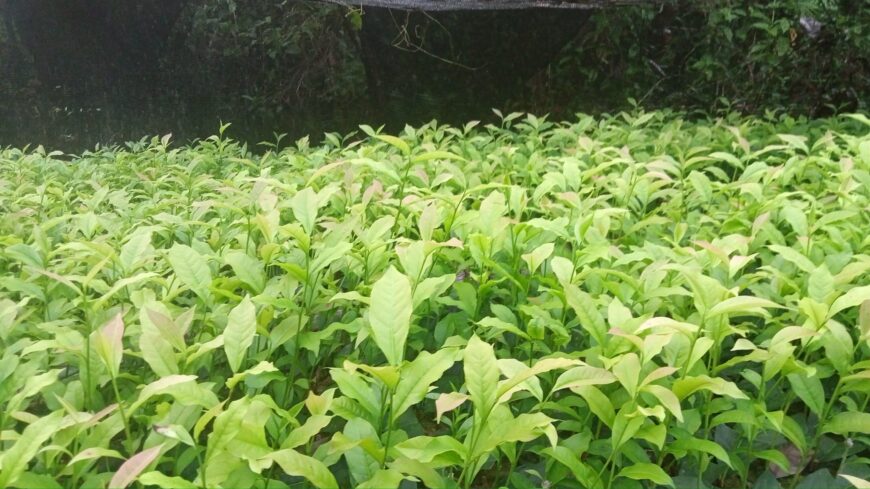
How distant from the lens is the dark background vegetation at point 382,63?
4418 mm

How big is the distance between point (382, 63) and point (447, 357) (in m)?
5.01

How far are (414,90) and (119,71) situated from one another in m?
2.78

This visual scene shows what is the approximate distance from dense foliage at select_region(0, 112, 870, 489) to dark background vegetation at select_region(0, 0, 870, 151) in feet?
11.1

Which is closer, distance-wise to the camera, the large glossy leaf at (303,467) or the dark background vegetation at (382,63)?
the large glossy leaf at (303,467)

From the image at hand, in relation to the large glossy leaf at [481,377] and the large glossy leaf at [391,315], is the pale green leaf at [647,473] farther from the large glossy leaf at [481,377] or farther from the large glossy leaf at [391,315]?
the large glossy leaf at [391,315]

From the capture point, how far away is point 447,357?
0.85 m

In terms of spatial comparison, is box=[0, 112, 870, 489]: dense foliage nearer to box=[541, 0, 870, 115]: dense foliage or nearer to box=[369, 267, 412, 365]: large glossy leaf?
box=[369, 267, 412, 365]: large glossy leaf

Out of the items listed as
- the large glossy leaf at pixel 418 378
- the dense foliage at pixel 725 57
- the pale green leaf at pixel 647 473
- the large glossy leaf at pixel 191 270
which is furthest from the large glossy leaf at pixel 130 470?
the dense foliage at pixel 725 57

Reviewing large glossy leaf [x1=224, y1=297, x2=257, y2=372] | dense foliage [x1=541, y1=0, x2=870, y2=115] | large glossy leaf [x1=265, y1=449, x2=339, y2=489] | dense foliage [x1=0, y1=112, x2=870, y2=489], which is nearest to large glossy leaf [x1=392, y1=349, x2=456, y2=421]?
dense foliage [x1=0, y1=112, x2=870, y2=489]

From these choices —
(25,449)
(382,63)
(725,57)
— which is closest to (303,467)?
(25,449)

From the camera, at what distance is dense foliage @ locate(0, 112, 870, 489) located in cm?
80

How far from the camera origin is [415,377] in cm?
84

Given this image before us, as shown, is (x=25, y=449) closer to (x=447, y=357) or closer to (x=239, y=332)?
(x=239, y=332)

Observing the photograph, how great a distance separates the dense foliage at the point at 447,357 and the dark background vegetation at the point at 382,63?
3.38 m
